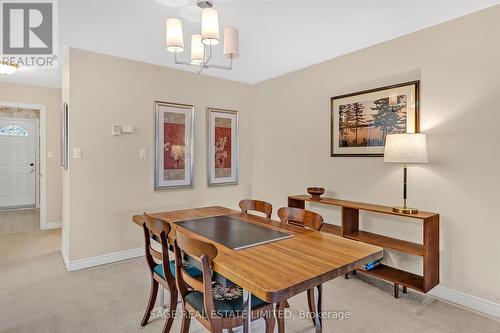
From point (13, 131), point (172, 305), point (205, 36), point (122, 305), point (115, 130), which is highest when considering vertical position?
point (205, 36)

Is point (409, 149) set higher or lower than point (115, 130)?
→ lower

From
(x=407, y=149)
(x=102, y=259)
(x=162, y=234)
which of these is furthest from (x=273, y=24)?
(x=102, y=259)

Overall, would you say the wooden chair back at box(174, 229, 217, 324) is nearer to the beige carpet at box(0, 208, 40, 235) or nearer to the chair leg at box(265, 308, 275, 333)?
the chair leg at box(265, 308, 275, 333)

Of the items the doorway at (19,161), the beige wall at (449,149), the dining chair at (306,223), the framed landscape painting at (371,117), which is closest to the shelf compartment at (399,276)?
the beige wall at (449,149)

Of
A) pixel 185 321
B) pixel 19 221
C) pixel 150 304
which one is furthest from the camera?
pixel 19 221

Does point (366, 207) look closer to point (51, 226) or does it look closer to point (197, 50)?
point (197, 50)

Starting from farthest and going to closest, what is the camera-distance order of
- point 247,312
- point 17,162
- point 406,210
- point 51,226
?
point 17,162, point 51,226, point 406,210, point 247,312

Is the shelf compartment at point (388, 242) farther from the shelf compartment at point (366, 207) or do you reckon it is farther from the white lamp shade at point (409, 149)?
the white lamp shade at point (409, 149)

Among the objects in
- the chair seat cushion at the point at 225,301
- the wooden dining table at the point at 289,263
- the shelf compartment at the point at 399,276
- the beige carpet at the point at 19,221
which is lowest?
the beige carpet at the point at 19,221

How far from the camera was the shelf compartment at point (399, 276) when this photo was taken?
238 cm

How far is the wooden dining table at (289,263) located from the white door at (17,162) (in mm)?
6379

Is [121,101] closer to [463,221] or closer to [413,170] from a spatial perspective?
[413,170]

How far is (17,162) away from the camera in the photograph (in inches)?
247

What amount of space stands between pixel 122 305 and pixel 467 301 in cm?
285
